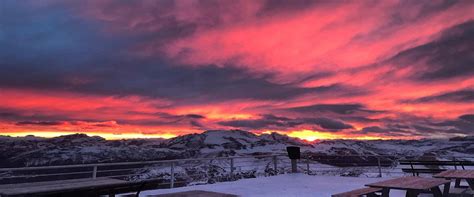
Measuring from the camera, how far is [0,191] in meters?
4.05

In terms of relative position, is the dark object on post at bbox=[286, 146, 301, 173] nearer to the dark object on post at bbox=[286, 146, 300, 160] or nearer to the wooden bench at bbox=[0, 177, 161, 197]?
the dark object on post at bbox=[286, 146, 300, 160]

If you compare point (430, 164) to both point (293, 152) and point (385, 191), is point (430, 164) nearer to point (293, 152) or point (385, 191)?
point (385, 191)

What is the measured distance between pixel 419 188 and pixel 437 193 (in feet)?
5.93

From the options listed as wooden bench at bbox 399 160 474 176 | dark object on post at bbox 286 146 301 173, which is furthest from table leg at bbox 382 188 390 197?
dark object on post at bbox 286 146 301 173

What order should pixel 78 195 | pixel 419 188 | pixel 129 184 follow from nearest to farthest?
pixel 78 195
pixel 129 184
pixel 419 188

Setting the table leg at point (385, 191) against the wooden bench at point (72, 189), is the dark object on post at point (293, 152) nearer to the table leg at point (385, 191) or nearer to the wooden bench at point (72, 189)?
the table leg at point (385, 191)

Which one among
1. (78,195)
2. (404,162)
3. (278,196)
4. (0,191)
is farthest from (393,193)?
(0,191)

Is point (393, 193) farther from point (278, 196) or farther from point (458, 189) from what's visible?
point (278, 196)

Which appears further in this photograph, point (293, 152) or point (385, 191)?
point (293, 152)

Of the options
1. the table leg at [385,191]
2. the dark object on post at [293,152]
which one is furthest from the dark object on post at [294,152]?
the table leg at [385,191]

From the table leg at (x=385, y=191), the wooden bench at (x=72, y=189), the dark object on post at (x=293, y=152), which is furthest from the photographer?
the dark object on post at (x=293, y=152)

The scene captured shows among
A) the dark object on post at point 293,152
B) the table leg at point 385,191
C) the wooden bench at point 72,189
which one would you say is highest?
the dark object on post at point 293,152

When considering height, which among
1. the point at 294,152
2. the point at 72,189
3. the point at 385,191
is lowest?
the point at 385,191

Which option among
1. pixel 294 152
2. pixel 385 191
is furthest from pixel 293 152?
A: pixel 385 191
